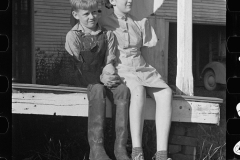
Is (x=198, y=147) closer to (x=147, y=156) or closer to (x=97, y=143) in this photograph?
(x=147, y=156)

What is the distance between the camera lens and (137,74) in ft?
17.2

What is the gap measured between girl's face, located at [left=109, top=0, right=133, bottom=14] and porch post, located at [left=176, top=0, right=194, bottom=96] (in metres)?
0.92

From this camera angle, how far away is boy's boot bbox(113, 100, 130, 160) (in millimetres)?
4785

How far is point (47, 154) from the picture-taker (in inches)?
238

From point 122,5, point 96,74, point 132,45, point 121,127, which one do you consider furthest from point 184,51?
point 121,127

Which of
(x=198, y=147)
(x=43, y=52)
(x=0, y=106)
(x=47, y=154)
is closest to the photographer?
(x=0, y=106)

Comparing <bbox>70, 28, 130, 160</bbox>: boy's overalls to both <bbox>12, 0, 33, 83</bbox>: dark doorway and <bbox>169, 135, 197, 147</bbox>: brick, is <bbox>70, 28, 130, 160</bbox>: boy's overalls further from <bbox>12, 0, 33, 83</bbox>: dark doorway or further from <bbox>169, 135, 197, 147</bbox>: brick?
<bbox>12, 0, 33, 83</bbox>: dark doorway

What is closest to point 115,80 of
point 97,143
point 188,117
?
point 97,143

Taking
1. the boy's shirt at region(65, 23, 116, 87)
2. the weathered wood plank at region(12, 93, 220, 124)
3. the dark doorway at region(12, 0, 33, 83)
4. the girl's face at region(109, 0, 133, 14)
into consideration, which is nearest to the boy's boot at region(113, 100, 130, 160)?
the weathered wood plank at region(12, 93, 220, 124)

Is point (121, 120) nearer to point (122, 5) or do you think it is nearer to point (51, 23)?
point (122, 5)

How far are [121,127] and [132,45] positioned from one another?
1038 mm

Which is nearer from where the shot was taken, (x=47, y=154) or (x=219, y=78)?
(x=47, y=154)

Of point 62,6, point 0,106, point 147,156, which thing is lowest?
point 147,156

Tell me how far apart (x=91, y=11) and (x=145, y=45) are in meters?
0.85
